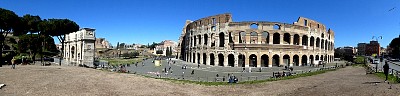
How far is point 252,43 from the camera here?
45312mm

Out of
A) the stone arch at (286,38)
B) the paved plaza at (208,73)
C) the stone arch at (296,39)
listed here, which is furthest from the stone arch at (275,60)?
the paved plaza at (208,73)

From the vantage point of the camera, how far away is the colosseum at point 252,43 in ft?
148

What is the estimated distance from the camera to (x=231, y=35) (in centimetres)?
4597

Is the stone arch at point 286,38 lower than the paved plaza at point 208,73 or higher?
higher

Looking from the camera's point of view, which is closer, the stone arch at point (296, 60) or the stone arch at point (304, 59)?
the stone arch at point (296, 60)

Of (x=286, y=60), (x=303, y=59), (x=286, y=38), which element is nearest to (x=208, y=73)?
(x=286, y=60)

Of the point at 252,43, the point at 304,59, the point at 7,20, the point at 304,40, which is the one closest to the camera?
the point at 7,20

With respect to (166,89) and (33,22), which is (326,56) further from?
(33,22)

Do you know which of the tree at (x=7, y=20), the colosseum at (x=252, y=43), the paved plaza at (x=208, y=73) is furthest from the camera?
the colosseum at (x=252, y=43)

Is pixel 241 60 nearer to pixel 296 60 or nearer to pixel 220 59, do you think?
pixel 220 59

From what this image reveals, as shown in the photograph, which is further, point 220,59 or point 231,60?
point 220,59

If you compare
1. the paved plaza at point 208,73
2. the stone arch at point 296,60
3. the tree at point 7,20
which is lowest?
the paved plaza at point 208,73

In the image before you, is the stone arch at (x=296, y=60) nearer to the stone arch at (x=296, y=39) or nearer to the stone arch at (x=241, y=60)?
the stone arch at (x=296, y=39)

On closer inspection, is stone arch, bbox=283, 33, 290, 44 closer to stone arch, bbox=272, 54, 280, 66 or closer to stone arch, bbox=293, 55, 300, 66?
stone arch, bbox=293, 55, 300, 66
